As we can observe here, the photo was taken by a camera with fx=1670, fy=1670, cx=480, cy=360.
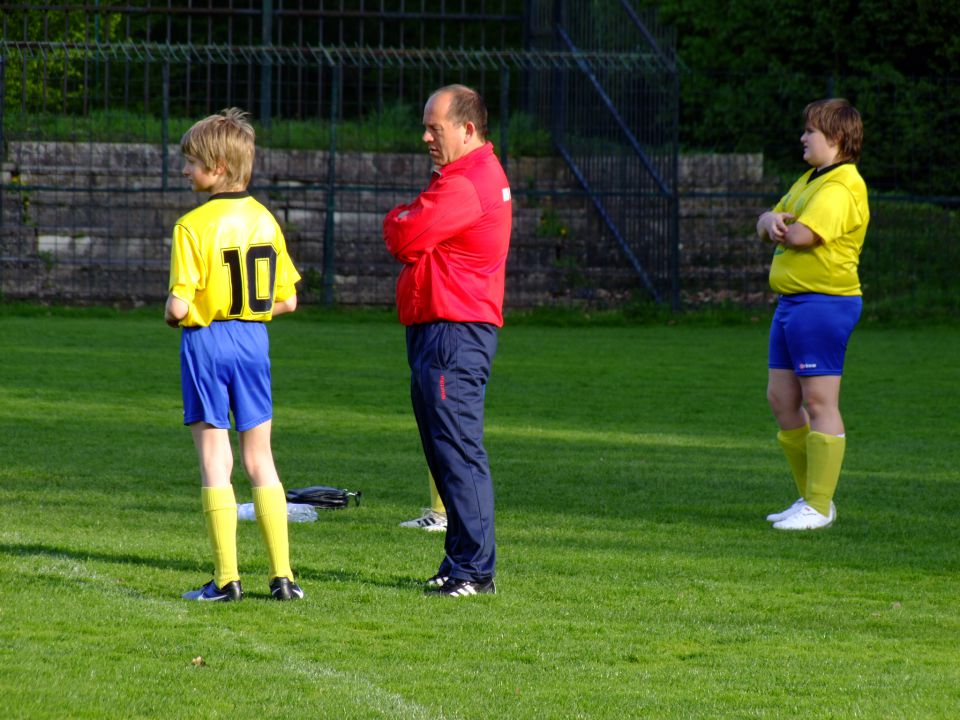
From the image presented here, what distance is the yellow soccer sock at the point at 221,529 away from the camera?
234 inches

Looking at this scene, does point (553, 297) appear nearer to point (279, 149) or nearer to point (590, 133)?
point (590, 133)

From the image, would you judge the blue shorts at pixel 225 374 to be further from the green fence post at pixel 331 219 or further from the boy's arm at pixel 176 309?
the green fence post at pixel 331 219

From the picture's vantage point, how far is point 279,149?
2284cm

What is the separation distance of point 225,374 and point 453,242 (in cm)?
95

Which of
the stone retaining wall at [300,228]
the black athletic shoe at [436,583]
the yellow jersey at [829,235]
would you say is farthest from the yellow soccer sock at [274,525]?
the stone retaining wall at [300,228]

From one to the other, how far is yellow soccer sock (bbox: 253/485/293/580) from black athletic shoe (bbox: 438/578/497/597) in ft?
1.92

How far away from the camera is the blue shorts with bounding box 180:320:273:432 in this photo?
591 cm

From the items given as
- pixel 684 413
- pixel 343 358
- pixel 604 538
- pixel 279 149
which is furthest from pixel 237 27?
pixel 604 538

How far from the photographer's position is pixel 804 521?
791 cm

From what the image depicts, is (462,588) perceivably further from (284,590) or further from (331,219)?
(331,219)

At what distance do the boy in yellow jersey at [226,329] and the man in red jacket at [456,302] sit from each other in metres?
0.52

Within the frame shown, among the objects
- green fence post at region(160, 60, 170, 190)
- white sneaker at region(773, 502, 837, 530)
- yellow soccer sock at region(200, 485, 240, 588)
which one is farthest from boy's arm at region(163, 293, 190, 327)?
green fence post at region(160, 60, 170, 190)

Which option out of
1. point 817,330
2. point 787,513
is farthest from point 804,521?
point 817,330

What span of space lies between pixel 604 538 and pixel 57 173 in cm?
1610
